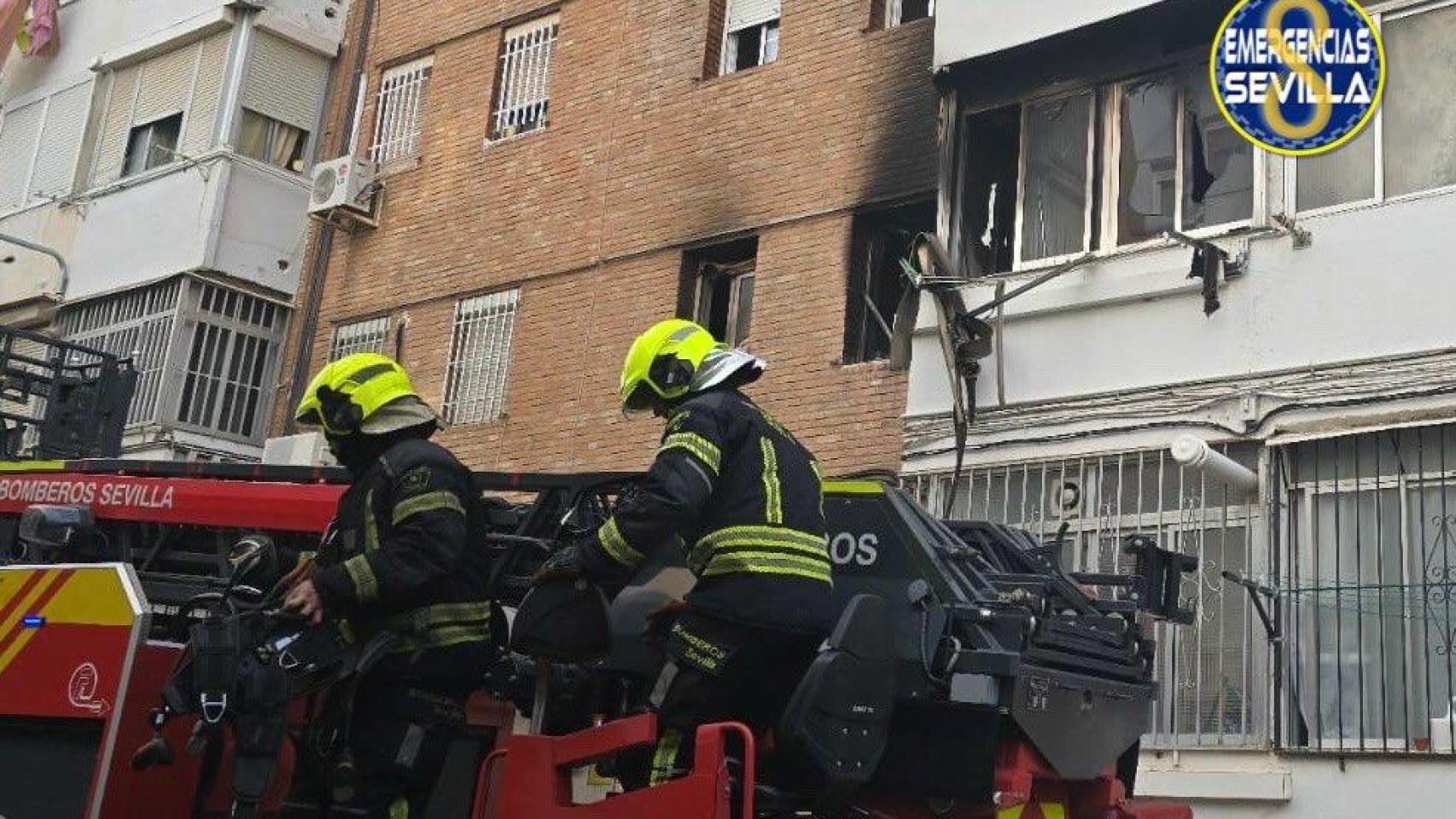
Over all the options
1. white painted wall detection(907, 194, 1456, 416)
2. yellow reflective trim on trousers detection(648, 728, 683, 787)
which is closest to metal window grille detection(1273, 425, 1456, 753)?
white painted wall detection(907, 194, 1456, 416)

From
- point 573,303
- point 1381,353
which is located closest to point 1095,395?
point 1381,353

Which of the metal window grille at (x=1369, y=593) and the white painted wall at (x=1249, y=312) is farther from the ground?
the white painted wall at (x=1249, y=312)

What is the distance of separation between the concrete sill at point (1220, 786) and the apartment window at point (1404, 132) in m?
3.48

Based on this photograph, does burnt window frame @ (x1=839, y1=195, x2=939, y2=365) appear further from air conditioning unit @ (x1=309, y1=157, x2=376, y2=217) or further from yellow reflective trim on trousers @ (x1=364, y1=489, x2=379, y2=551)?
yellow reflective trim on trousers @ (x1=364, y1=489, x2=379, y2=551)

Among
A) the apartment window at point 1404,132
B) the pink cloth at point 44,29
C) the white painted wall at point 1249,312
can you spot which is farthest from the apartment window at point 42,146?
the apartment window at point 1404,132

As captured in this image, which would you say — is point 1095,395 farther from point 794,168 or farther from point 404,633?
point 404,633

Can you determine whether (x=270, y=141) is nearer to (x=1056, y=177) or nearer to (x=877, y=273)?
(x=877, y=273)

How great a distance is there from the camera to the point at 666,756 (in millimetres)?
5188

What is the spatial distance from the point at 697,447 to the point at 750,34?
34.6ft

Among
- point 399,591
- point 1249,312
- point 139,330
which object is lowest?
point 399,591

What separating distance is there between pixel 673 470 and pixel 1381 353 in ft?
20.9

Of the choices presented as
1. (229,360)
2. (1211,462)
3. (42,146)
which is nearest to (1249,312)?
(1211,462)

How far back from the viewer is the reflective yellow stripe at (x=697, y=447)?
5.27 meters

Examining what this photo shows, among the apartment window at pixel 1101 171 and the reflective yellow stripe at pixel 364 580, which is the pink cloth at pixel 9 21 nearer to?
the apartment window at pixel 1101 171
